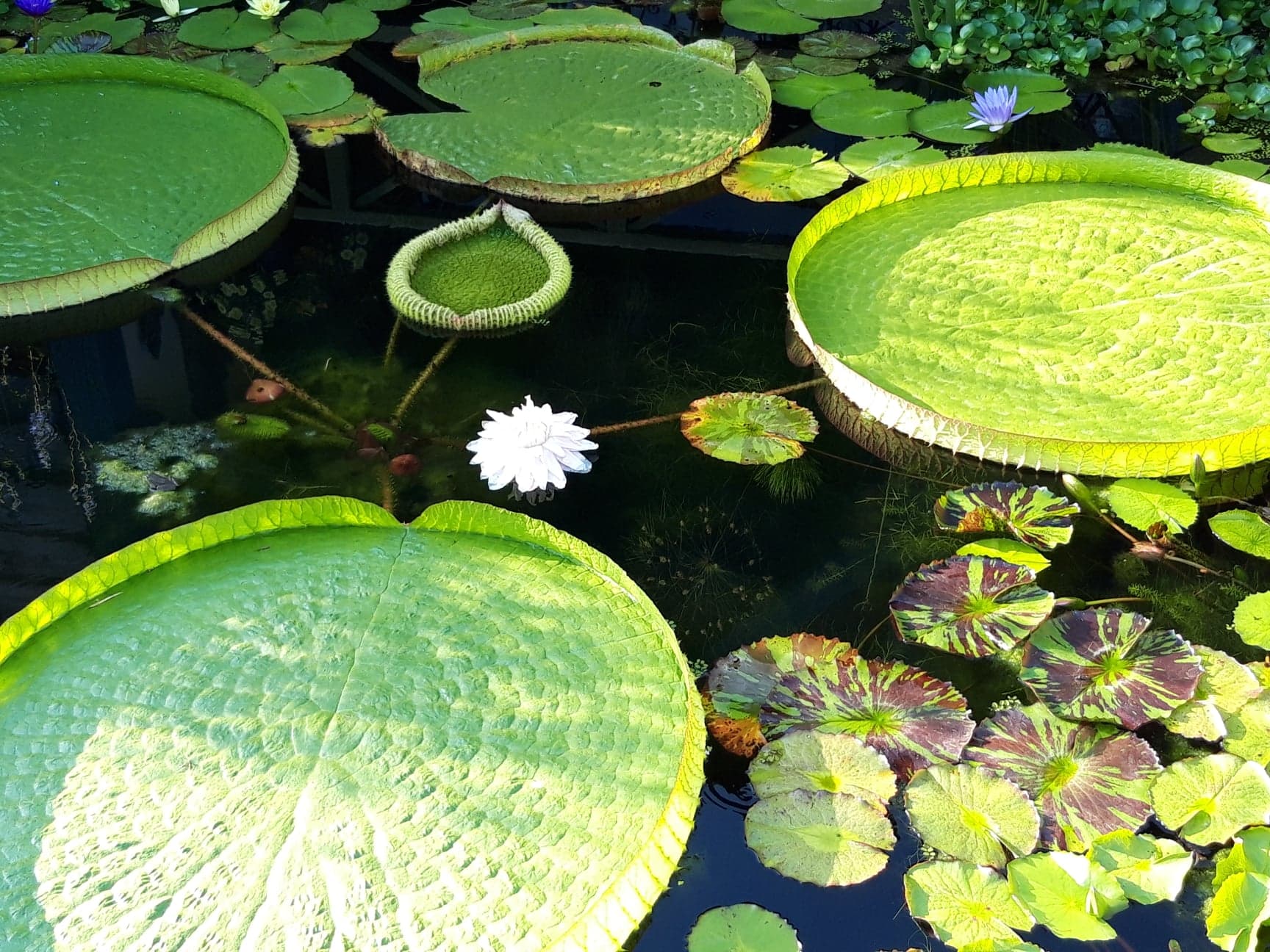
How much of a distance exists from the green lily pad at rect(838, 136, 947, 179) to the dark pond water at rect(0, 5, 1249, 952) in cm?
17

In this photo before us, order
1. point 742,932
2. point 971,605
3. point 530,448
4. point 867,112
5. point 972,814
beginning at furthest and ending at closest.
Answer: point 867,112, point 530,448, point 971,605, point 972,814, point 742,932

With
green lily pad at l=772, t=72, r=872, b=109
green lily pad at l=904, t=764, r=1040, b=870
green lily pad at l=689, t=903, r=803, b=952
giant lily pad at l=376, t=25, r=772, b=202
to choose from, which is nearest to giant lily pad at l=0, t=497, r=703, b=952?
green lily pad at l=689, t=903, r=803, b=952

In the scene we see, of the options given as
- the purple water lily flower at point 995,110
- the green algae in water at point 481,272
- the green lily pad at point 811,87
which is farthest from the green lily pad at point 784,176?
the green algae in water at point 481,272

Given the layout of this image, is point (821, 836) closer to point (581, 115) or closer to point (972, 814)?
point (972, 814)

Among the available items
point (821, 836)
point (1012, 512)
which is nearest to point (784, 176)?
point (1012, 512)

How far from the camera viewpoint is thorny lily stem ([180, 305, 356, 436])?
2012mm

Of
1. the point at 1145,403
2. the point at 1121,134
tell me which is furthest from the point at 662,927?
the point at 1121,134

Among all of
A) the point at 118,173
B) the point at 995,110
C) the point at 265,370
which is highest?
the point at 995,110

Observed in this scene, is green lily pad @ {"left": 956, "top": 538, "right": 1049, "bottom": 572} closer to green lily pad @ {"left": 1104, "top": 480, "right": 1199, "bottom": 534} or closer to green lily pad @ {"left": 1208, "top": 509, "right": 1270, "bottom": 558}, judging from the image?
green lily pad @ {"left": 1104, "top": 480, "right": 1199, "bottom": 534}

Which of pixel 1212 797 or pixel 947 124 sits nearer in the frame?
pixel 1212 797

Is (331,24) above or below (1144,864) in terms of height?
above

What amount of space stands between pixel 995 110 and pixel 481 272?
4.47 ft

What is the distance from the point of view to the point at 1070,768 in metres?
1.43

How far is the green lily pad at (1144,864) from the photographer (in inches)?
50.4
